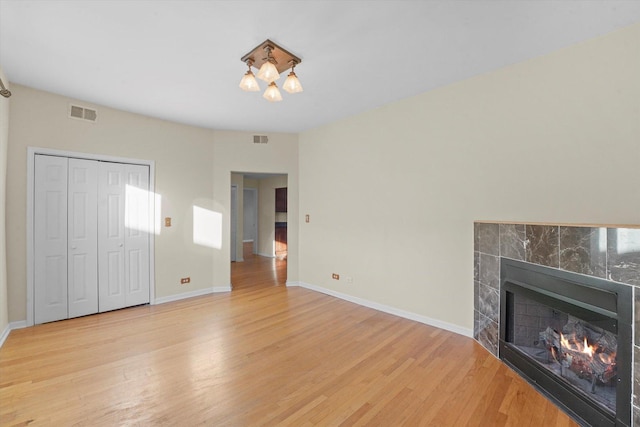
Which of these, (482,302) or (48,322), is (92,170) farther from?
(482,302)

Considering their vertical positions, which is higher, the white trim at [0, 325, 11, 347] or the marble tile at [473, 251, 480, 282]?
the marble tile at [473, 251, 480, 282]

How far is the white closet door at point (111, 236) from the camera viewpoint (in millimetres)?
3658

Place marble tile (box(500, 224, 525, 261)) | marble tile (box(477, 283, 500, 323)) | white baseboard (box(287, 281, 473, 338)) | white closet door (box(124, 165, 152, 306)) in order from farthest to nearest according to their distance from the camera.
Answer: white closet door (box(124, 165, 152, 306))
white baseboard (box(287, 281, 473, 338))
marble tile (box(477, 283, 500, 323))
marble tile (box(500, 224, 525, 261))

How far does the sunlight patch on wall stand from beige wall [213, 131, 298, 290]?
10 centimetres

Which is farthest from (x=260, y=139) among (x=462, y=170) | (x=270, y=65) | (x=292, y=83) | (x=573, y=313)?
(x=573, y=313)

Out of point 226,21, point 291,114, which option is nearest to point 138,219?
point 291,114

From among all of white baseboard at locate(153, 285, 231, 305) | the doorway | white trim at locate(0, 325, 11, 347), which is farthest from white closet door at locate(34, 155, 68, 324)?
the doorway

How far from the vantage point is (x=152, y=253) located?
4.08 metres

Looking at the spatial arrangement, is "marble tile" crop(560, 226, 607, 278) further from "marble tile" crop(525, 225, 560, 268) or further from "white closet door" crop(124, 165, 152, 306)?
"white closet door" crop(124, 165, 152, 306)

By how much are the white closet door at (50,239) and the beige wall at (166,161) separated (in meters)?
0.12

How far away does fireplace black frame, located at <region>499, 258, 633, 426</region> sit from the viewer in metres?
1.55

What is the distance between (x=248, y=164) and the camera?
15.8 ft

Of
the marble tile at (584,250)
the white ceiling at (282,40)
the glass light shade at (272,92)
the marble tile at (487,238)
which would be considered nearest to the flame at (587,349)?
the marble tile at (584,250)

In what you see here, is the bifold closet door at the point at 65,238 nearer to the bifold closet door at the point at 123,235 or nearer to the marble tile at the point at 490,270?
the bifold closet door at the point at 123,235
